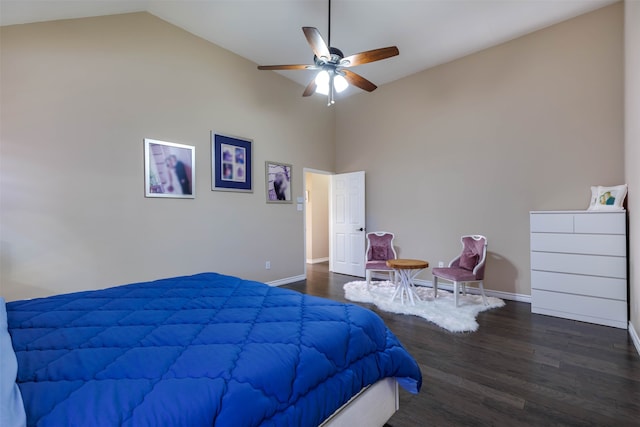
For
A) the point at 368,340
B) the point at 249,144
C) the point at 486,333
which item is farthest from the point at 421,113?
the point at 368,340

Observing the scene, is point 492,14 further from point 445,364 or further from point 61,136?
point 61,136

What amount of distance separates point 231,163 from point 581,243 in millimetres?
4350

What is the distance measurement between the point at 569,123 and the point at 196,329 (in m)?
4.47

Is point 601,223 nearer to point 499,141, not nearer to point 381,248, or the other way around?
point 499,141

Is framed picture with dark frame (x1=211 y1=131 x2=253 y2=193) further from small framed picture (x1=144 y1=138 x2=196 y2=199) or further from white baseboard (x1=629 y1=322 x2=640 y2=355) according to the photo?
white baseboard (x1=629 y1=322 x2=640 y2=355)

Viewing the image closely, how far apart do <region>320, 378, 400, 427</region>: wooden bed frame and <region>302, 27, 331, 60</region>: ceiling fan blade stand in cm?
254

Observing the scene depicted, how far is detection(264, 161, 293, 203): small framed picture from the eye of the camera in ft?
15.2

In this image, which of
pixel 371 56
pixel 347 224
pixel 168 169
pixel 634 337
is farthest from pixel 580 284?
pixel 168 169

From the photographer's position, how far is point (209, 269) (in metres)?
3.88

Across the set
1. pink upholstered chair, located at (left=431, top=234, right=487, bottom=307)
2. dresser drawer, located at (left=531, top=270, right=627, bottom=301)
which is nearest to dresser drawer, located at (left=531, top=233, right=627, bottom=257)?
dresser drawer, located at (left=531, top=270, right=627, bottom=301)

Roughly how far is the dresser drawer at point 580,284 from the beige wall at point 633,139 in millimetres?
96

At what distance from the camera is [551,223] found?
324 centimetres

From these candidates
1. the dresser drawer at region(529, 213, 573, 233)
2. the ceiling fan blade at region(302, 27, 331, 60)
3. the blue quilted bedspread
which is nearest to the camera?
the blue quilted bedspread

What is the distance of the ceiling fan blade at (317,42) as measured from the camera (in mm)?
2365
